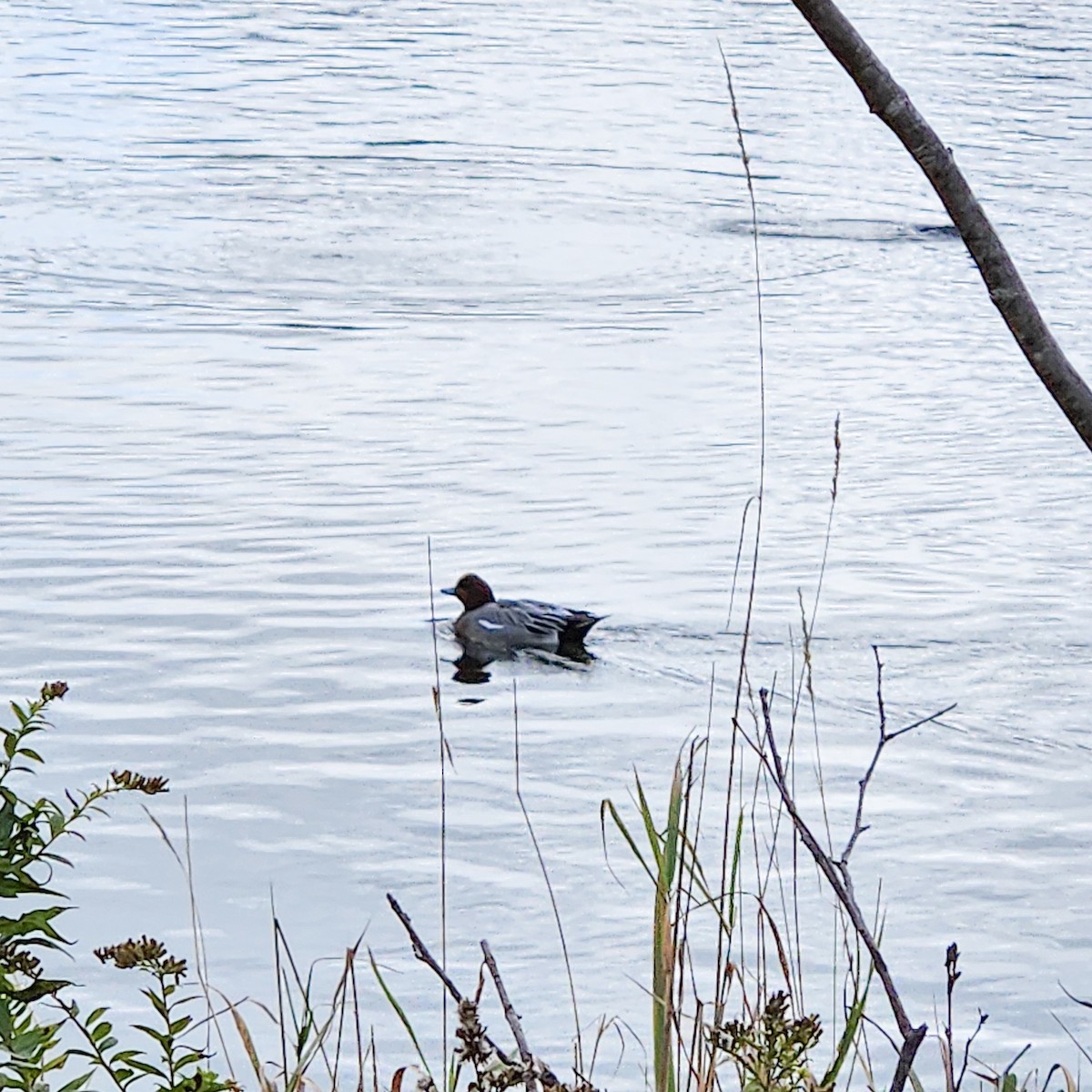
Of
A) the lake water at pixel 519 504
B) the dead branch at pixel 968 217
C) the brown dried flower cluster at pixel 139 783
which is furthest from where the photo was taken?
the lake water at pixel 519 504

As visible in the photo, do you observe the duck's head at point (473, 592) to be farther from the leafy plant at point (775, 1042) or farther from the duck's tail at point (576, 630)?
the leafy plant at point (775, 1042)

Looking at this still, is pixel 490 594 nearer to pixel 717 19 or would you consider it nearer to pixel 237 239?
pixel 237 239

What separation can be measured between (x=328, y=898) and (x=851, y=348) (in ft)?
20.5

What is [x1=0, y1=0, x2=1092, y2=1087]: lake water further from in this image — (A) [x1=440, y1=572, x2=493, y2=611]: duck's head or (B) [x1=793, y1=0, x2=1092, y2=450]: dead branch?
(B) [x1=793, y1=0, x2=1092, y2=450]: dead branch

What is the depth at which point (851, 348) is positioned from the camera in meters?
10.8

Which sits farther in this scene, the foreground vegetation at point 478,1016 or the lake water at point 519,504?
the lake water at point 519,504

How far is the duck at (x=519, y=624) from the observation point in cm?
677

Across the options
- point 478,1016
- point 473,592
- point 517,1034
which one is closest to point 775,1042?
point 517,1034

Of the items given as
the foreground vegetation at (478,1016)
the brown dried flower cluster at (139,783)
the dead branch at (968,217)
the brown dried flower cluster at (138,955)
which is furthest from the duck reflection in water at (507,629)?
the dead branch at (968,217)

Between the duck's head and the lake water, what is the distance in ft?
0.63

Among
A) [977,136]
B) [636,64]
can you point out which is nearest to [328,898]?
[977,136]

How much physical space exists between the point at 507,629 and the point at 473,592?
0.26 metres

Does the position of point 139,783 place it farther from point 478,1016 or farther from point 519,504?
point 519,504

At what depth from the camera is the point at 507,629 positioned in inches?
269
